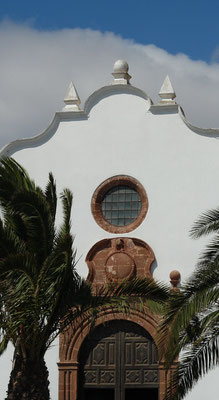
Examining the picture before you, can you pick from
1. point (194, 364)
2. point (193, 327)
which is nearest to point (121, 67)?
point (193, 327)

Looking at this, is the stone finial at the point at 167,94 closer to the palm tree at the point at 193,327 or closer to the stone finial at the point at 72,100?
the stone finial at the point at 72,100

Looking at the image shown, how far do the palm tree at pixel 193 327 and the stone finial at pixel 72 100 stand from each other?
9.50m

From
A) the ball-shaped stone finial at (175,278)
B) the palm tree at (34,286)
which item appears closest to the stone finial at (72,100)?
the ball-shaped stone finial at (175,278)

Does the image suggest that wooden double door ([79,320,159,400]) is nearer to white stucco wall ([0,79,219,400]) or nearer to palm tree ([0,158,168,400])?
white stucco wall ([0,79,219,400])

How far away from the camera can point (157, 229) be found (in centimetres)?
2525

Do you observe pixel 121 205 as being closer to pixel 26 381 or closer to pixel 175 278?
pixel 175 278

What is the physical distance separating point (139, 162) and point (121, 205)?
124cm

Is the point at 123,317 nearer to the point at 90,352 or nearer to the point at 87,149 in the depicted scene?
the point at 90,352

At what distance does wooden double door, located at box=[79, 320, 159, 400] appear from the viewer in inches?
981

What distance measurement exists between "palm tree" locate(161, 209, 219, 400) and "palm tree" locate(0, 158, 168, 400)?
86 centimetres

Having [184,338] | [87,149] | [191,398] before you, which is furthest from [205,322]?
[87,149]

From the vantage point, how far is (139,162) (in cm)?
2588

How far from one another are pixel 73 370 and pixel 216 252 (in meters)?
7.82

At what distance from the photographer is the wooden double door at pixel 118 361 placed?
24.9m
